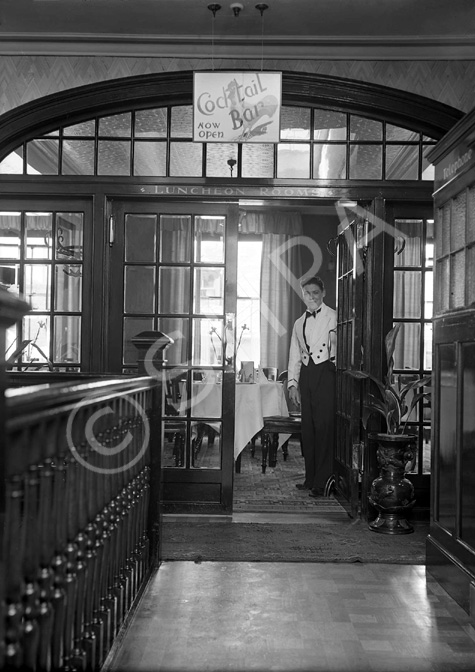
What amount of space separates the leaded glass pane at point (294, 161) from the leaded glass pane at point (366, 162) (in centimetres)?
32

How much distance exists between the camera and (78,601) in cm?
217

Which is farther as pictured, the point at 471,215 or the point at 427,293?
the point at 427,293

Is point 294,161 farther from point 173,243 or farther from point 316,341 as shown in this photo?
point 316,341

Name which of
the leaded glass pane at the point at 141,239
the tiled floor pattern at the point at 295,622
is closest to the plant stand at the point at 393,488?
the tiled floor pattern at the point at 295,622

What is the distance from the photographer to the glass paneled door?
5.14 metres

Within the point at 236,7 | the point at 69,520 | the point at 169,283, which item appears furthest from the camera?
the point at 169,283

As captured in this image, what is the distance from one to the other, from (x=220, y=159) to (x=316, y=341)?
170cm

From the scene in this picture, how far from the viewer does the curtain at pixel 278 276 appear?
9.99 m

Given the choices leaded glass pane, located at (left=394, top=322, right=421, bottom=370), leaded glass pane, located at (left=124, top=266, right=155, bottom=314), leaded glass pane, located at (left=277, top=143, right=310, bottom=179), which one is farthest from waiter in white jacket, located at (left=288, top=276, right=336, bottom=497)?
leaded glass pane, located at (left=124, top=266, right=155, bottom=314)

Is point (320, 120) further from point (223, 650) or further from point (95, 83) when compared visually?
point (223, 650)

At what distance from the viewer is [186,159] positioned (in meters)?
5.15

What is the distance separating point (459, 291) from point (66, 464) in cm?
223

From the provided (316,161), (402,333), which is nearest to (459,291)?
(402,333)

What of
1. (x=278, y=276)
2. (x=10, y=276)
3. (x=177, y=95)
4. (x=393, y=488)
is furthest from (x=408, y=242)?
(x=278, y=276)
